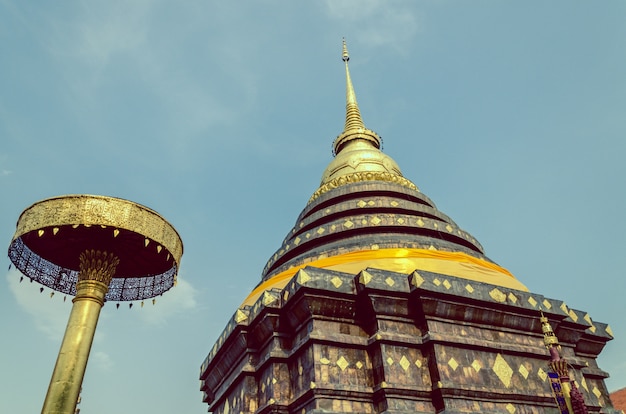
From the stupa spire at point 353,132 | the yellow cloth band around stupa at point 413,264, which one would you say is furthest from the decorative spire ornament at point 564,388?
the stupa spire at point 353,132

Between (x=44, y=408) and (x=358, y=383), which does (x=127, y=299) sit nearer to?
(x=44, y=408)

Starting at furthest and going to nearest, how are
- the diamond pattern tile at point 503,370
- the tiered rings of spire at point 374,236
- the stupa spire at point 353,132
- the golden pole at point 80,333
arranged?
the stupa spire at point 353,132
the tiered rings of spire at point 374,236
the diamond pattern tile at point 503,370
the golden pole at point 80,333

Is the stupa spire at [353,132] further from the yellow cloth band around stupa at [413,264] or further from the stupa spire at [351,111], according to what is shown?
the yellow cloth band around stupa at [413,264]

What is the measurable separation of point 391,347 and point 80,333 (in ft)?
20.1

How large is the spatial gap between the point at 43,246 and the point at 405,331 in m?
8.54

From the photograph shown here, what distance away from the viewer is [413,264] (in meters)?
11.1

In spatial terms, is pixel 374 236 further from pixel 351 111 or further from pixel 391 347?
pixel 351 111

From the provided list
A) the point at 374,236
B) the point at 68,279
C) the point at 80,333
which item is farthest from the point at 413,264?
the point at 68,279

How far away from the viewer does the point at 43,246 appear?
11.2m

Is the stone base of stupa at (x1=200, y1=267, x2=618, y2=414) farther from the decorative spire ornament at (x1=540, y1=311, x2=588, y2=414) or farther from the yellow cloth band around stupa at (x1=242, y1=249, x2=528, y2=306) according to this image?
the decorative spire ornament at (x1=540, y1=311, x2=588, y2=414)

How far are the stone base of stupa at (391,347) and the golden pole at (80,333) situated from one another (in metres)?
2.94

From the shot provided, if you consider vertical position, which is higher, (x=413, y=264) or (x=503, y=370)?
(x=413, y=264)

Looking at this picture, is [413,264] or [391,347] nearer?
[391,347]

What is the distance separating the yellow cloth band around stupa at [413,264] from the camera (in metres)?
11.1
